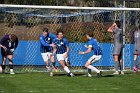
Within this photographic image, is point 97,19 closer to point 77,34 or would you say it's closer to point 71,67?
point 77,34

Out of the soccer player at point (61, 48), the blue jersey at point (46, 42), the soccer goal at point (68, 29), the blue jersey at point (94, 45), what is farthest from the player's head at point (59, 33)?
the soccer goal at point (68, 29)

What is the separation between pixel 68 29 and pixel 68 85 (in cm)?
979

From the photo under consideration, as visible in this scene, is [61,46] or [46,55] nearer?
[61,46]

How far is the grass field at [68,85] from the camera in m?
13.3

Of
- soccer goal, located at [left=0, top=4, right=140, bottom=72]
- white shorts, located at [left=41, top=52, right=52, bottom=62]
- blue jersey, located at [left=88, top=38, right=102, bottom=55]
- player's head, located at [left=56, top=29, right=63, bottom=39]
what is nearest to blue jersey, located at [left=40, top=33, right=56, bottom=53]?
white shorts, located at [left=41, top=52, right=52, bottom=62]

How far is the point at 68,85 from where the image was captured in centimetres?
1460

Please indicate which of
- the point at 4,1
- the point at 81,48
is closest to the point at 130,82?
the point at 81,48

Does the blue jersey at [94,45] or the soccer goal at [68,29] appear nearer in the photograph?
the blue jersey at [94,45]

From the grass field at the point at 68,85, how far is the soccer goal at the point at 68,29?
17.3ft

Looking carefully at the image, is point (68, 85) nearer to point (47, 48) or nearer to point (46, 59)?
point (46, 59)

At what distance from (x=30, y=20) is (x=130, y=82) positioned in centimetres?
885

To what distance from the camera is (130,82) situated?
1584cm

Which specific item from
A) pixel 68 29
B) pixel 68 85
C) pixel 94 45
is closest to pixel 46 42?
pixel 94 45

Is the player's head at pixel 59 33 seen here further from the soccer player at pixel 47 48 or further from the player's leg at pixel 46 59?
the player's leg at pixel 46 59
